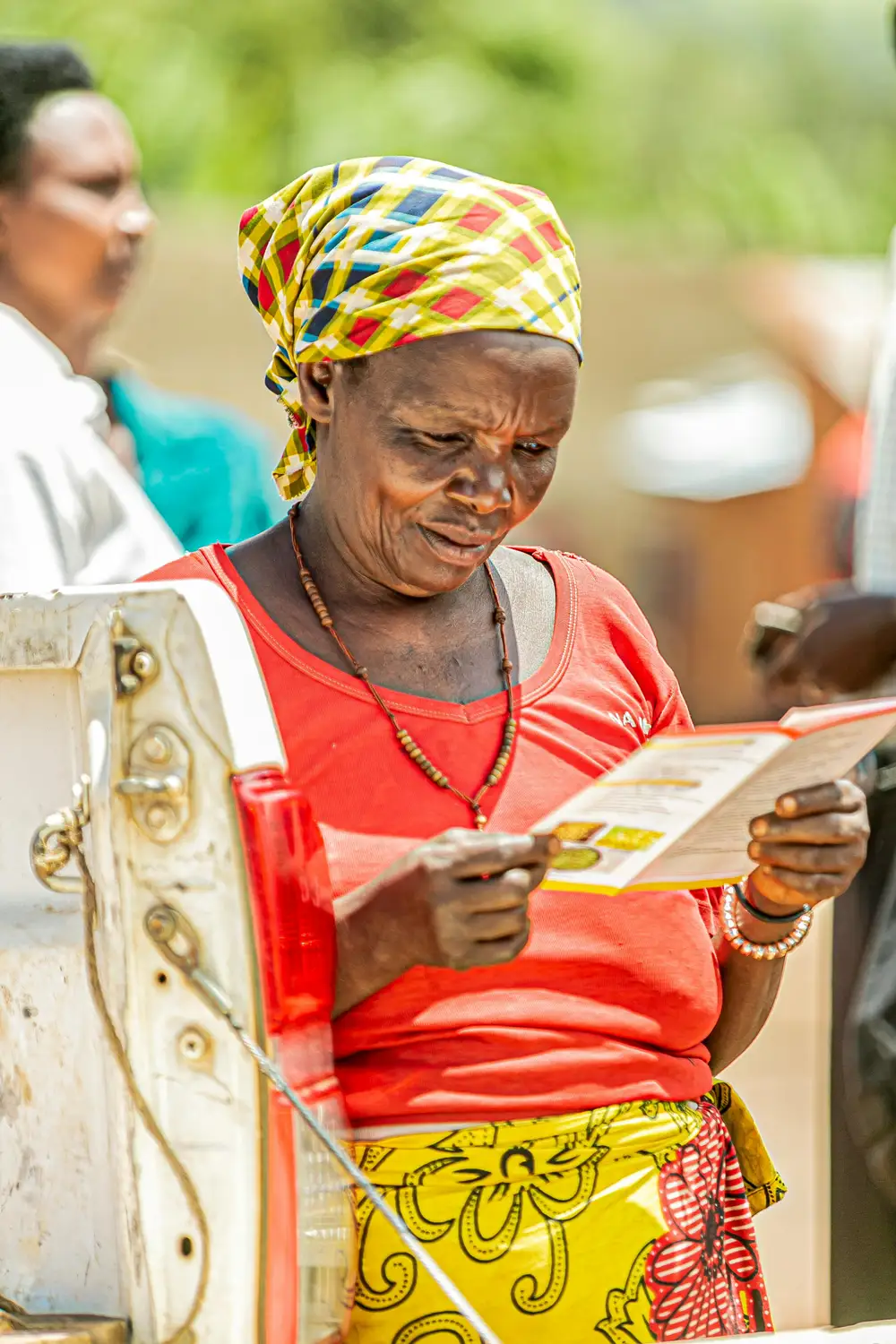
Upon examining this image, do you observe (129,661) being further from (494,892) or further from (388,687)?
(388,687)

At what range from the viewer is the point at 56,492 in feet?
10.9

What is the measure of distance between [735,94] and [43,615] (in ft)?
115

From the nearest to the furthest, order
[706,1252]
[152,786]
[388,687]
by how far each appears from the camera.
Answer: [152,786]
[706,1252]
[388,687]

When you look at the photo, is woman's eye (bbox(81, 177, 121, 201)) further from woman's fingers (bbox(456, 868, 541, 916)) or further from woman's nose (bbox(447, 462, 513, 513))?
woman's fingers (bbox(456, 868, 541, 916))

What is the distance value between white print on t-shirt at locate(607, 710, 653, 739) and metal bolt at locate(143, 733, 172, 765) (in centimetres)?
75

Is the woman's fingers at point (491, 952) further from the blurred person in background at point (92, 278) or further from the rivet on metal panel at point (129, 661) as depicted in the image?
the blurred person in background at point (92, 278)

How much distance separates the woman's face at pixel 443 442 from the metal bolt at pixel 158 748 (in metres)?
0.55

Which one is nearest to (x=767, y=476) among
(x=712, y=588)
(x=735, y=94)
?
(x=712, y=588)

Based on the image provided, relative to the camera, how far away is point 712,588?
49.6 feet

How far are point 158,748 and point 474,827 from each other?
53 centimetres

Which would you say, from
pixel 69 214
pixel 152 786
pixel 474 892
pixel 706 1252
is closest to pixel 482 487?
pixel 474 892

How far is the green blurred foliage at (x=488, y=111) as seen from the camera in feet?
73.4

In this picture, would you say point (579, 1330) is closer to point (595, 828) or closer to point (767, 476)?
point (595, 828)

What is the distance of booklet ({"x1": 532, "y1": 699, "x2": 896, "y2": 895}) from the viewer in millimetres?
1972
